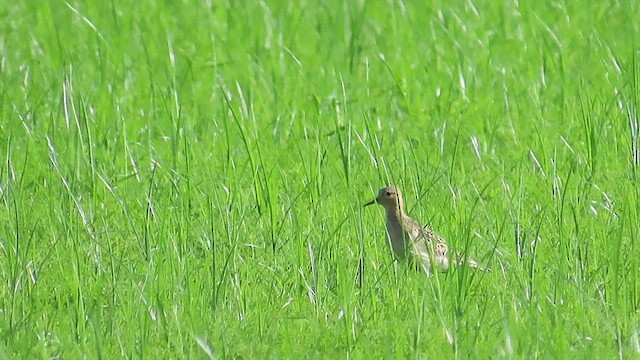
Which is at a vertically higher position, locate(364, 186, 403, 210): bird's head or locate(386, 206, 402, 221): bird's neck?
locate(364, 186, 403, 210): bird's head

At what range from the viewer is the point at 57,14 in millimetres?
10758

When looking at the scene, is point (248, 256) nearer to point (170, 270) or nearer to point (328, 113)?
point (170, 270)

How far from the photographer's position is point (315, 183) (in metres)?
6.69

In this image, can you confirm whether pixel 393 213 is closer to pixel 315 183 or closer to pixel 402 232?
pixel 315 183

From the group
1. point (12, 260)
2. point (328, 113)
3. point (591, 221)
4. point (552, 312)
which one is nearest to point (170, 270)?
point (12, 260)

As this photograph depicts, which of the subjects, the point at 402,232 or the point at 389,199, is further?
the point at 389,199

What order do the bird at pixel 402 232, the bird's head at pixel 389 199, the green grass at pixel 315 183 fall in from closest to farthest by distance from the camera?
the green grass at pixel 315 183
the bird at pixel 402 232
the bird's head at pixel 389 199

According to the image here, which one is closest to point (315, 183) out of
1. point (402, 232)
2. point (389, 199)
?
point (389, 199)

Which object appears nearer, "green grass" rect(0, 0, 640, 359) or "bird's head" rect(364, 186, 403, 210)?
"green grass" rect(0, 0, 640, 359)

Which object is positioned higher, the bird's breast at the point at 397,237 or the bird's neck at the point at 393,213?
the bird's breast at the point at 397,237

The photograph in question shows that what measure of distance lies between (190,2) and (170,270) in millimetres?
5684

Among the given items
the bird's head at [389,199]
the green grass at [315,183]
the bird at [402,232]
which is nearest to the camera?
the green grass at [315,183]

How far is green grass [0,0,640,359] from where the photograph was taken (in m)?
5.41

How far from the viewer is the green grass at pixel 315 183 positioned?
541 centimetres
